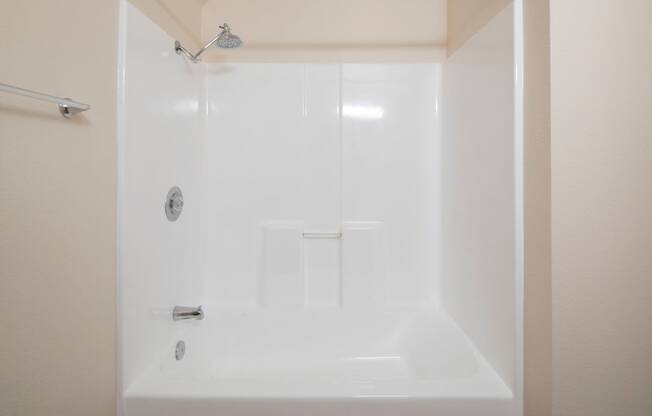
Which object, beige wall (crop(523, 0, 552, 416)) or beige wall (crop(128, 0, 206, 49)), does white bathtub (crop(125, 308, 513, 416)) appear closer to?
beige wall (crop(523, 0, 552, 416))

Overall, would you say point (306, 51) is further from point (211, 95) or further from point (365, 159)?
point (365, 159)

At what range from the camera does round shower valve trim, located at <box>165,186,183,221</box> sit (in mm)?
1353

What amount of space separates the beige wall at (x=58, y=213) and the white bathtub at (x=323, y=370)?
276 mm

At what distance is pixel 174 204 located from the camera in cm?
139

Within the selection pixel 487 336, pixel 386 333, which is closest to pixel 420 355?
pixel 386 333

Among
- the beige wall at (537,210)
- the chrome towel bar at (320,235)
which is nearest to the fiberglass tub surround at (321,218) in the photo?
the chrome towel bar at (320,235)

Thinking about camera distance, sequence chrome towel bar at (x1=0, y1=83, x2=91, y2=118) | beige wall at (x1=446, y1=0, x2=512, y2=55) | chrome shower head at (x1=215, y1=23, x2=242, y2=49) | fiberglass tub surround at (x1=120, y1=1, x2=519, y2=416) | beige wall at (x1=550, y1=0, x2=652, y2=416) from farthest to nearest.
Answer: fiberglass tub surround at (x1=120, y1=1, x2=519, y2=416), chrome shower head at (x1=215, y1=23, x2=242, y2=49), beige wall at (x1=446, y1=0, x2=512, y2=55), beige wall at (x1=550, y1=0, x2=652, y2=416), chrome towel bar at (x1=0, y1=83, x2=91, y2=118)

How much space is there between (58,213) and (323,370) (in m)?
1.44

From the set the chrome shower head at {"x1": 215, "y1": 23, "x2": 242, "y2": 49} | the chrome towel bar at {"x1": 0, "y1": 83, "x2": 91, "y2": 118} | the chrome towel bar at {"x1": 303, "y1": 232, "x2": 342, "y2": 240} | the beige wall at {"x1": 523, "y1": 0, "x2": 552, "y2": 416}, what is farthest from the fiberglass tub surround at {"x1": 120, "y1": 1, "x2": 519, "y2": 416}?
the chrome towel bar at {"x1": 0, "y1": 83, "x2": 91, "y2": 118}

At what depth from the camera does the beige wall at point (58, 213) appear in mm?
697

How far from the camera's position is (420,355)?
155 centimetres

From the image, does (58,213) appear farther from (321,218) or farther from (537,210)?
(537,210)

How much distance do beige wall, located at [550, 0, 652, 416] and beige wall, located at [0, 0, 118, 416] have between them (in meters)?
1.43

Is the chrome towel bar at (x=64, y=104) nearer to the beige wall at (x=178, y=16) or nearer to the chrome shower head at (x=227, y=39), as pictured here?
the beige wall at (x=178, y=16)
